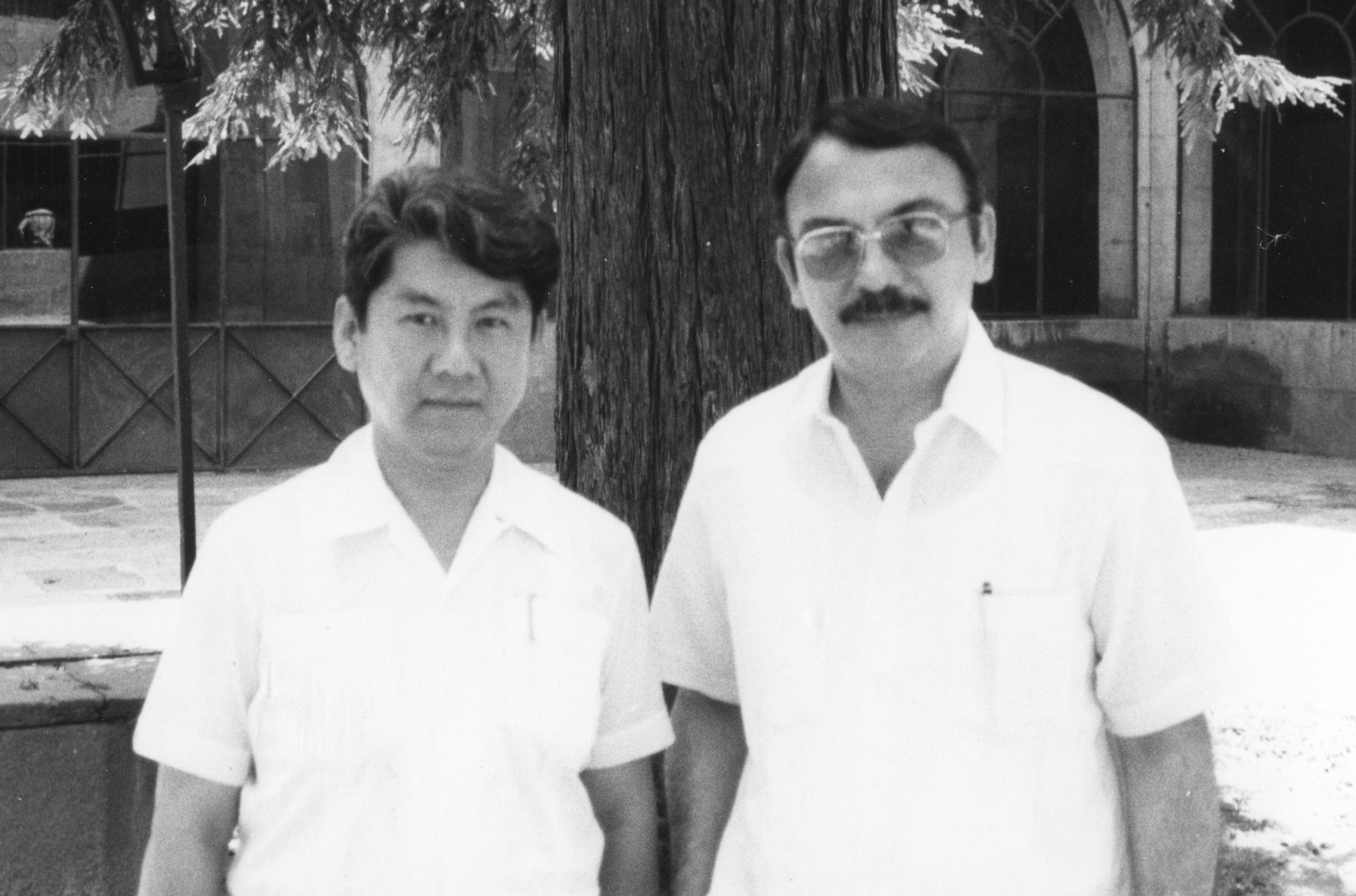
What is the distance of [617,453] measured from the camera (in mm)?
3680

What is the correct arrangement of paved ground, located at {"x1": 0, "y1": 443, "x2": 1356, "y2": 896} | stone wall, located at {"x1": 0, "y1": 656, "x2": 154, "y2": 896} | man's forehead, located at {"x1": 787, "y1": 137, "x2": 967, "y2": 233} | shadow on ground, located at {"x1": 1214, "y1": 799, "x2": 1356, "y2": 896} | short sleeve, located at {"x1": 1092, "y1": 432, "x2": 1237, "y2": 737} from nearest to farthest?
1. short sleeve, located at {"x1": 1092, "y1": 432, "x2": 1237, "y2": 737}
2. man's forehead, located at {"x1": 787, "y1": 137, "x2": 967, "y2": 233}
3. stone wall, located at {"x1": 0, "y1": 656, "x2": 154, "y2": 896}
4. shadow on ground, located at {"x1": 1214, "y1": 799, "x2": 1356, "y2": 896}
5. paved ground, located at {"x1": 0, "y1": 443, "x2": 1356, "y2": 896}

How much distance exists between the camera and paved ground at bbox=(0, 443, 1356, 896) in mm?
5195

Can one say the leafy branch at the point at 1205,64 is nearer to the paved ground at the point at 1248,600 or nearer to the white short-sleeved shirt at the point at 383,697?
the paved ground at the point at 1248,600

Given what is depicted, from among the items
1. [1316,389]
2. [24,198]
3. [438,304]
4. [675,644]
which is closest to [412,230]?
[438,304]

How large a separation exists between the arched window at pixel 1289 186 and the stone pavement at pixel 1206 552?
5.16 feet

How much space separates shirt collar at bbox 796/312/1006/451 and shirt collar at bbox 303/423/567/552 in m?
0.36

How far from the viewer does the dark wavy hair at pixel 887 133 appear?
233 centimetres

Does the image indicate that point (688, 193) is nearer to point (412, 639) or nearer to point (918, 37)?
point (412, 639)

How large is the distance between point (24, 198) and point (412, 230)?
13.2 metres

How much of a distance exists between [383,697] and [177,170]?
2.25 metres

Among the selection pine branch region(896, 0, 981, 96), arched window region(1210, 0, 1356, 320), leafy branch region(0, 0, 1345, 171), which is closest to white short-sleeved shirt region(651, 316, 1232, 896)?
leafy branch region(0, 0, 1345, 171)

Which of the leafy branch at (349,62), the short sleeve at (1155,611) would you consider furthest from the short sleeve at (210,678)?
the leafy branch at (349,62)

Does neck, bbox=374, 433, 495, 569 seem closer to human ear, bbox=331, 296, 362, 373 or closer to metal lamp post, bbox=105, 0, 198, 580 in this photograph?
human ear, bbox=331, 296, 362, 373

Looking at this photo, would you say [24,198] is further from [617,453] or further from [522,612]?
[522,612]
